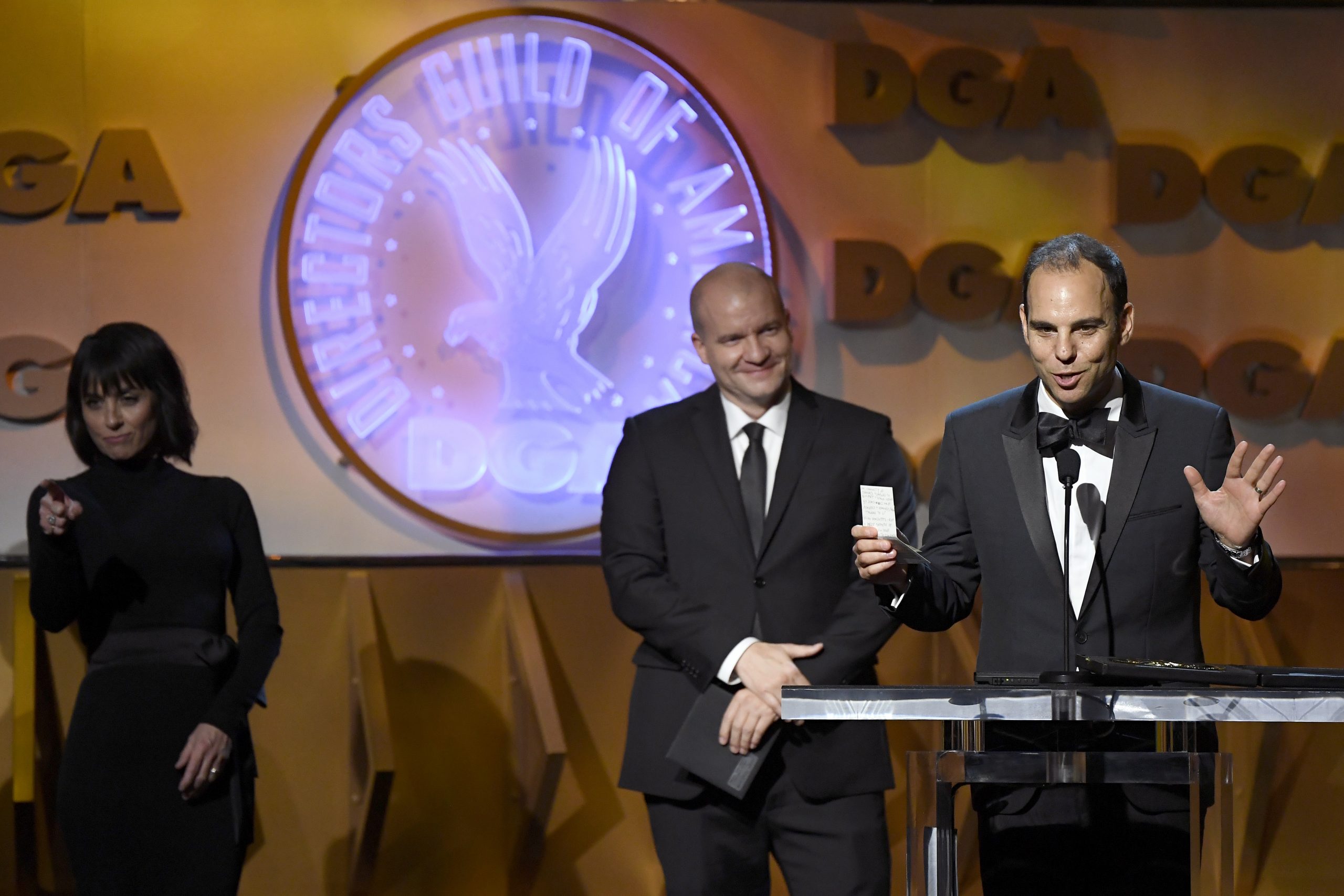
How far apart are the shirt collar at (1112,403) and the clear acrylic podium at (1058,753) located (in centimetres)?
57

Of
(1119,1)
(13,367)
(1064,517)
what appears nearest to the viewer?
(1064,517)

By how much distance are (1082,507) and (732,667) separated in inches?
30.7

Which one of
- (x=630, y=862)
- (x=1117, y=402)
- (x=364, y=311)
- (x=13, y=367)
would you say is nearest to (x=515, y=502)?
(x=364, y=311)

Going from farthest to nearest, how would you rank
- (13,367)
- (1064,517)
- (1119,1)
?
(1119,1) < (13,367) < (1064,517)

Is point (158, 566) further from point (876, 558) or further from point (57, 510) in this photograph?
point (876, 558)

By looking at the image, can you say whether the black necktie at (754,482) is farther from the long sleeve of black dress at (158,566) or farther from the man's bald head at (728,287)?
the long sleeve of black dress at (158,566)

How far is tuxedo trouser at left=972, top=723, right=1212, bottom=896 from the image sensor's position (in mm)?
1884

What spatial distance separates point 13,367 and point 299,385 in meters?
0.89

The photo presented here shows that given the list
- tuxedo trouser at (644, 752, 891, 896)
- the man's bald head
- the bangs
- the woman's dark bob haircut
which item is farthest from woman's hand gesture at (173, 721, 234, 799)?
the man's bald head

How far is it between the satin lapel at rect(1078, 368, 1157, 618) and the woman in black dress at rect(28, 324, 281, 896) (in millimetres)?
1742

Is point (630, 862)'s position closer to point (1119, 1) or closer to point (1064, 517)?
point (1064, 517)

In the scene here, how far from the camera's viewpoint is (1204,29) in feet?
15.3

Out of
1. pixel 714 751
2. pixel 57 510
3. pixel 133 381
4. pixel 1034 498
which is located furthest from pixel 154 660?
pixel 1034 498

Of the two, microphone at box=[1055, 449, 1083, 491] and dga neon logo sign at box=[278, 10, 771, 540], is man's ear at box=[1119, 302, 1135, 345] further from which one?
dga neon logo sign at box=[278, 10, 771, 540]
